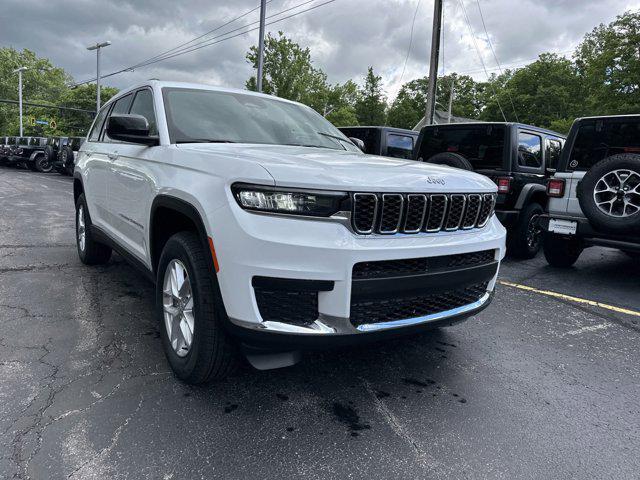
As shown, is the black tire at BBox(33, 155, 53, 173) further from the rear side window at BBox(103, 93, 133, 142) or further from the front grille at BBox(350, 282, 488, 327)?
the front grille at BBox(350, 282, 488, 327)

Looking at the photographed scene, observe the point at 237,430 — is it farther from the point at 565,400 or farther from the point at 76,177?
the point at 76,177

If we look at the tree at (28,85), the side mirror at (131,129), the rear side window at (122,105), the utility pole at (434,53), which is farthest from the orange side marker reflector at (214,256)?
the tree at (28,85)

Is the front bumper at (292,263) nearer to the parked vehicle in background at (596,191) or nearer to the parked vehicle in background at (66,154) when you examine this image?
the parked vehicle in background at (596,191)

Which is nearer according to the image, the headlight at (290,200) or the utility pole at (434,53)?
the headlight at (290,200)

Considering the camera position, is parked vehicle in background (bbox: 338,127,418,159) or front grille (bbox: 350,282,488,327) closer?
front grille (bbox: 350,282,488,327)

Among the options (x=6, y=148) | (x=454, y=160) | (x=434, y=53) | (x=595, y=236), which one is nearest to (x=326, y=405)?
(x=595, y=236)

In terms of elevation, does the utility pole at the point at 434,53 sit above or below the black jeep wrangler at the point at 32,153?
above

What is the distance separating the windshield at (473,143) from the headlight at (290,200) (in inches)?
206

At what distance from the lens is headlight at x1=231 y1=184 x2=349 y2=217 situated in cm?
212

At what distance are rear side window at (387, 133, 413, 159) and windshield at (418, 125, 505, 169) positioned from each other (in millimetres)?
1787

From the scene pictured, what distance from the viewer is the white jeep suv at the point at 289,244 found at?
2.11 meters

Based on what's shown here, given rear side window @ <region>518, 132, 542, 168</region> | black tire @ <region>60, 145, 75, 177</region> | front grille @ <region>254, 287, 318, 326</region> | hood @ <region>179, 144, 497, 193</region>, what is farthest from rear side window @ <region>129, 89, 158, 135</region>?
black tire @ <region>60, 145, 75, 177</region>

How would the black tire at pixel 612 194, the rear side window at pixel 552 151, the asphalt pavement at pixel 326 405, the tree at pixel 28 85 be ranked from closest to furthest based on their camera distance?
the asphalt pavement at pixel 326 405 < the black tire at pixel 612 194 < the rear side window at pixel 552 151 < the tree at pixel 28 85


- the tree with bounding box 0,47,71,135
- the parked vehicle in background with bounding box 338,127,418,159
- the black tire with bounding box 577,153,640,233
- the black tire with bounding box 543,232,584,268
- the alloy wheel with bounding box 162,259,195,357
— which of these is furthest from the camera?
the tree with bounding box 0,47,71,135
